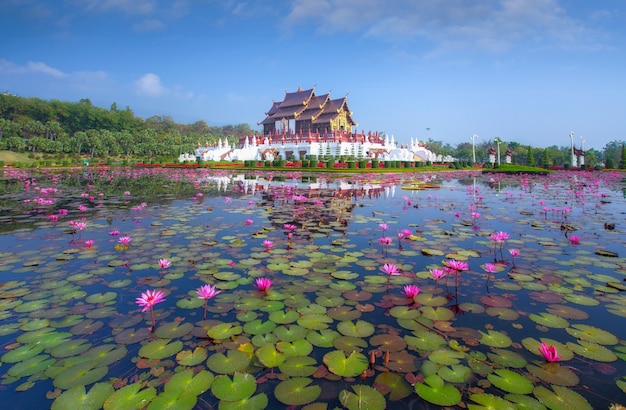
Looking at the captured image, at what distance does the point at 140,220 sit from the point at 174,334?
548 cm

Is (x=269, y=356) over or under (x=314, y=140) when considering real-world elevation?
under

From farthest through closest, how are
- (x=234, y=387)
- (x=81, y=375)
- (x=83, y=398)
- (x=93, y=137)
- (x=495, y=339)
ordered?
(x=93, y=137) → (x=495, y=339) → (x=81, y=375) → (x=234, y=387) → (x=83, y=398)

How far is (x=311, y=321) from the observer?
3.10 metres

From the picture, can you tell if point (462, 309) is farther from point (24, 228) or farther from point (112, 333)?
point (24, 228)

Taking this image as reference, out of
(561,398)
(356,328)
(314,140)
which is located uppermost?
(314,140)

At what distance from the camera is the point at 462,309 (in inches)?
131

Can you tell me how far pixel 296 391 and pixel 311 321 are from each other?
93cm

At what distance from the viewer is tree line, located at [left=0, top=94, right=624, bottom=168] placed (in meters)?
62.5

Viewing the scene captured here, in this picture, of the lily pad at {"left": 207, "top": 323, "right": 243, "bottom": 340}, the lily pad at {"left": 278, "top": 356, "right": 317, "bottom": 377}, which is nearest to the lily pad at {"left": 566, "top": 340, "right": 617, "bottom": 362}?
the lily pad at {"left": 278, "top": 356, "right": 317, "bottom": 377}

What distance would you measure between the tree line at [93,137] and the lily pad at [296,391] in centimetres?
5122

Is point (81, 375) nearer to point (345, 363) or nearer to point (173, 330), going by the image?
point (173, 330)

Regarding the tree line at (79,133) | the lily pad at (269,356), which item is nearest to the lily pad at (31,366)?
the lily pad at (269,356)

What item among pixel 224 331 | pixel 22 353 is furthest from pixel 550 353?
pixel 22 353

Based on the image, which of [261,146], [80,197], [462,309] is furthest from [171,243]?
[261,146]
